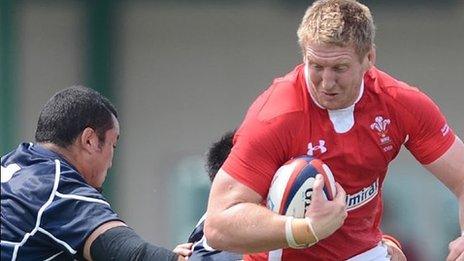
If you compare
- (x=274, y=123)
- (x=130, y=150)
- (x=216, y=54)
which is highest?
(x=274, y=123)

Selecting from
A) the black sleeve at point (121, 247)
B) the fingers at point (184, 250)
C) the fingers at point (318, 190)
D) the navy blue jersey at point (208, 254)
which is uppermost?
the fingers at point (318, 190)

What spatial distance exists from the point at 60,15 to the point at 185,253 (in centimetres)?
541

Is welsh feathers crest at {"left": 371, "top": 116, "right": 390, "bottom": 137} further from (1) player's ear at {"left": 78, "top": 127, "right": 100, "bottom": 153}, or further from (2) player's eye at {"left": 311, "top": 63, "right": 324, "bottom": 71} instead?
(1) player's ear at {"left": 78, "top": 127, "right": 100, "bottom": 153}

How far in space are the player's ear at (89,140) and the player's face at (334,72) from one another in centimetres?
99

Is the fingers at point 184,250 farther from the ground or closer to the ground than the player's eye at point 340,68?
closer to the ground

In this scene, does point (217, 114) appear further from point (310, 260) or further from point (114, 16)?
point (310, 260)

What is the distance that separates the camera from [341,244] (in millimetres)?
5875

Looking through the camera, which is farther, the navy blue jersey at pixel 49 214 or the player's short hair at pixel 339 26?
the navy blue jersey at pixel 49 214

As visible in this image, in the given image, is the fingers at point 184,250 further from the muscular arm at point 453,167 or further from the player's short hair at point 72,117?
the muscular arm at point 453,167

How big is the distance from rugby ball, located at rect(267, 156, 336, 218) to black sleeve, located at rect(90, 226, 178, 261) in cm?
56

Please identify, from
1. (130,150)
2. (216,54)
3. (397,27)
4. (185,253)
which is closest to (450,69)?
(397,27)

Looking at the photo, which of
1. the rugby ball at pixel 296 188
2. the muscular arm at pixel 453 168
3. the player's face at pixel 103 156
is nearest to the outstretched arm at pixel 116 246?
the player's face at pixel 103 156

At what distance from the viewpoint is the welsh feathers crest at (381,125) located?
5.70 metres

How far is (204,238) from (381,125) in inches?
34.5
